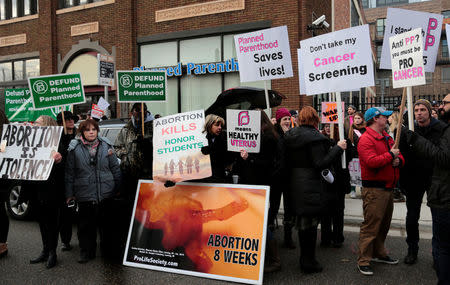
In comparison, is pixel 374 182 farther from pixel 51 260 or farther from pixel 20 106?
pixel 20 106

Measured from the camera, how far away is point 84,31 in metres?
17.2

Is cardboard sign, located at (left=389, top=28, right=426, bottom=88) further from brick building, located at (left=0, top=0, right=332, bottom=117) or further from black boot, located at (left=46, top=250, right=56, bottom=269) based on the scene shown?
brick building, located at (left=0, top=0, right=332, bottom=117)

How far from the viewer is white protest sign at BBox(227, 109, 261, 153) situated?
15.7 ft

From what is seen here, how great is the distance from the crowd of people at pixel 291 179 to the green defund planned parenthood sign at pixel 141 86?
0.57 metres

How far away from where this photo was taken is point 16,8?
20.0m

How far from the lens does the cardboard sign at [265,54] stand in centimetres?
664

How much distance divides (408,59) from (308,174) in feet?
5.66

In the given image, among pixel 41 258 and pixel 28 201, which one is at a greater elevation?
pixel 28 201

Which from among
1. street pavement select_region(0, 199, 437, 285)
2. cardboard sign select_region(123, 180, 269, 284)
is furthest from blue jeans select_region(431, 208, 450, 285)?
cardboard sign select_region(123, 180, 269, 284)

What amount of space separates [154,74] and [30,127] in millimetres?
2077

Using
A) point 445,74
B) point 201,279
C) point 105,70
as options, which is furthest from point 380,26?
point 201,279

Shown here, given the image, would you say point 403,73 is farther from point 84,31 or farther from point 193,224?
point 84,31

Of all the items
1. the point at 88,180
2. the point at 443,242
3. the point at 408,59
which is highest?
the point at 408,59

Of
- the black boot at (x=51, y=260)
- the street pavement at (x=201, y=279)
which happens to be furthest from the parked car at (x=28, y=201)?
the black boot at (x=51, y=260)
